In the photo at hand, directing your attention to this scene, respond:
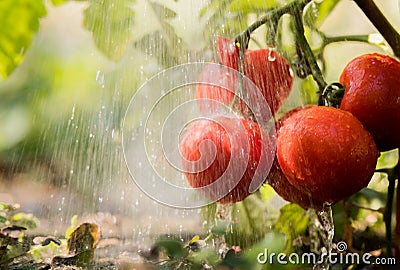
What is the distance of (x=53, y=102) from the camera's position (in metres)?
0.76

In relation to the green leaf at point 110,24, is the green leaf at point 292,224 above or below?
below

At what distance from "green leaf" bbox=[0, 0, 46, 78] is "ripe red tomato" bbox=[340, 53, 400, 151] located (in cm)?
30

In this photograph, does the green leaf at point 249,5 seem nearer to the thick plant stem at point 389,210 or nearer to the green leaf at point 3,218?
the thick plant stem at point 389,210

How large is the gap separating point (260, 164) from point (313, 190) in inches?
Answer: 1.9

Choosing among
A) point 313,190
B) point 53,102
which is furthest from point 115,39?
point 313,190

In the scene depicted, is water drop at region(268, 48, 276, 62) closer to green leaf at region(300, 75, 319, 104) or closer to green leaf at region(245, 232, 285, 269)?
green leaf at region(300, 75, 319, 104)

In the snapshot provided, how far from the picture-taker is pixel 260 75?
17.2 inches

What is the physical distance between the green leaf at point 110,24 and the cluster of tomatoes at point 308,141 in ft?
0.52

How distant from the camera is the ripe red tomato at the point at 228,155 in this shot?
39 cm

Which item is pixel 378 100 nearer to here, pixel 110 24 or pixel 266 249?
pixel 266 249

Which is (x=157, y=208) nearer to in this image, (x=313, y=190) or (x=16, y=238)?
(x=16, y=238)

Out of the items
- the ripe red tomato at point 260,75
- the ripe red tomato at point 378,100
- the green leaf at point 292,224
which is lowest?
the green leaf at point 292,224

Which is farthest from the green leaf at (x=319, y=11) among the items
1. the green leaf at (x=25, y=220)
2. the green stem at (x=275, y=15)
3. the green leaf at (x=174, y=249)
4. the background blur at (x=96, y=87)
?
the green leaf at (x=25, y=220)

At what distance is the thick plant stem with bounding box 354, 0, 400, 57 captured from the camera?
0.42 meters
